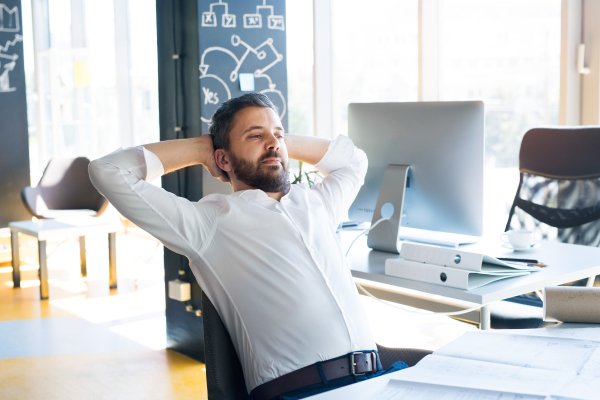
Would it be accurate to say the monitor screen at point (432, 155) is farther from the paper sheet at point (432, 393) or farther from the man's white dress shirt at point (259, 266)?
the paper sheet at point (432, 393)

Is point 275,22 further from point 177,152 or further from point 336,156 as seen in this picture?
point 177,152

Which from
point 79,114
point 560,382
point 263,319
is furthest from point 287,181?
point 79,114

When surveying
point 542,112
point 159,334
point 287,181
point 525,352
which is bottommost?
point 159,334

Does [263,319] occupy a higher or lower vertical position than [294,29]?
lower

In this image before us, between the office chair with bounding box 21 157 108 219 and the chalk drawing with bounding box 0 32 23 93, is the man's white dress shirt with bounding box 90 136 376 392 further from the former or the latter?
the chalk drawing with bounding box 0 32 23 93

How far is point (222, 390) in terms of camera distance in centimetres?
143

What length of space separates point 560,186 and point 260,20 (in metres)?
1.88

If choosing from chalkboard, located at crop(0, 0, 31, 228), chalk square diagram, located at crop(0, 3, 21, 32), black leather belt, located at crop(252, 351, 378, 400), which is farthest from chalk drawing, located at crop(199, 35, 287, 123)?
chalk square diagram, located at crop(0, 3, 21, 32)

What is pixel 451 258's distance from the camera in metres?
1.72

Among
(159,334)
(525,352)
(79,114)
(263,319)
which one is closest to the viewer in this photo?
(525,352)

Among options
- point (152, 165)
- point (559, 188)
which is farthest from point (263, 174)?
point (559, 188)

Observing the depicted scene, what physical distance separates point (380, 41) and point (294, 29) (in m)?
0.72

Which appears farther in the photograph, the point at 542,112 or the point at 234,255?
the point at 542,112

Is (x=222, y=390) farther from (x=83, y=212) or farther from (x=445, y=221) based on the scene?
(x=83, y=212)
